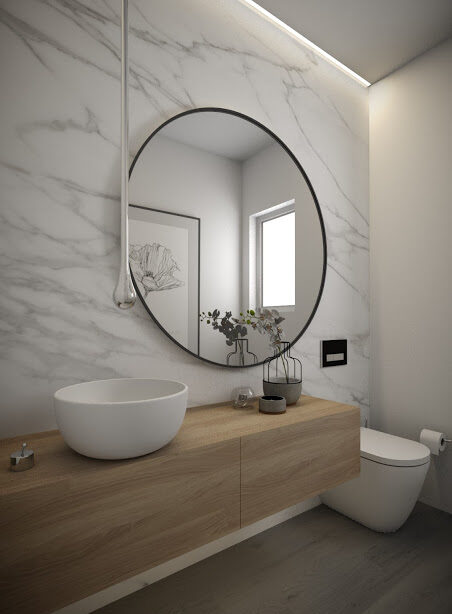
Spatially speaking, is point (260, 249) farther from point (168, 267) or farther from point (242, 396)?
point (242, 396)

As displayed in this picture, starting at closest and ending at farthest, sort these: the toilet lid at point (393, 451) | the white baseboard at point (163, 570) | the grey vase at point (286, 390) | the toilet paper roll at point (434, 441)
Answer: the white baseboard at point (163, 570)
the grey vase at point (286, 390)
the toilet lid at point (393, 451)
the toilet paper roll at point (434, 441)

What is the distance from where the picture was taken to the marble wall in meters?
1.08

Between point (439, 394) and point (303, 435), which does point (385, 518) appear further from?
point (303, 435)

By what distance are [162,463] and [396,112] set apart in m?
2.23

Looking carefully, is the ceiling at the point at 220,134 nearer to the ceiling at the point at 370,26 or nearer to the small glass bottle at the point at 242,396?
the ceiling at the point at 370,26

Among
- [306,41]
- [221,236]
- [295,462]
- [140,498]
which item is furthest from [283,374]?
[306,41]

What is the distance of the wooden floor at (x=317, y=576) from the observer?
1.27 meters

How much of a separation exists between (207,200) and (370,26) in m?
1.24

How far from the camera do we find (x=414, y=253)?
6.47ft

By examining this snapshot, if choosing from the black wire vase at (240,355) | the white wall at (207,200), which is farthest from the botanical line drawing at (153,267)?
the black wire vase at (240,355)

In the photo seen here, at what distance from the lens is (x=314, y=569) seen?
4.75ft

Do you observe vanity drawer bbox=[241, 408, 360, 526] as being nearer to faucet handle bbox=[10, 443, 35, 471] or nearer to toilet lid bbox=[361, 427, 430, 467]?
toilet lid bbox=[361, 427, 430, 467]

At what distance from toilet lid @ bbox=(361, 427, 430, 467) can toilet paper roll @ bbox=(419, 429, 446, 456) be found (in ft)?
0.14

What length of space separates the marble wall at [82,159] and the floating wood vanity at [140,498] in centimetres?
24
